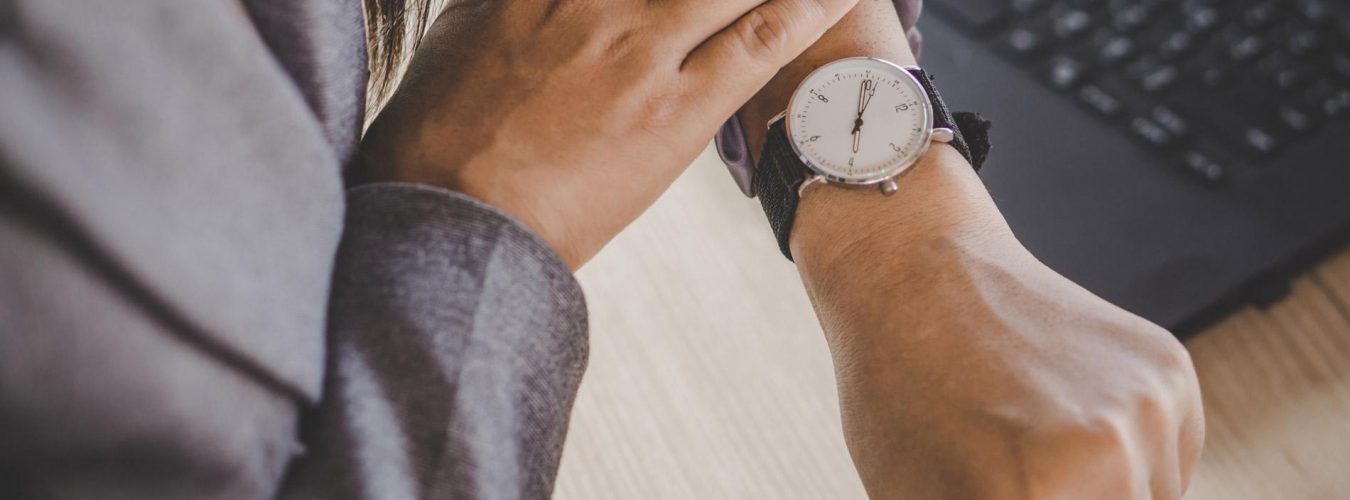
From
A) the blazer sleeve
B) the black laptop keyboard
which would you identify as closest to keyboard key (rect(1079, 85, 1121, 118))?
the black laptop keyboard

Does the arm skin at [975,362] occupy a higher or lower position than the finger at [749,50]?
lower

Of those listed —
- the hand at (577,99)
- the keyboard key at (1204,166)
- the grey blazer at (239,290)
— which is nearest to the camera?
the grey blazer at (239,290)

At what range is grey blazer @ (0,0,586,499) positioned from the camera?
0.83 ft

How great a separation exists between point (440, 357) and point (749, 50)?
253mm

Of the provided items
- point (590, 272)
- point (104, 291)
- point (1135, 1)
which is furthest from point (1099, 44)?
point (104, 291)

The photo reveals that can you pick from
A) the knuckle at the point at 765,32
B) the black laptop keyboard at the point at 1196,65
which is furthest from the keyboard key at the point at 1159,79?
the knuckle at the point at 765,32

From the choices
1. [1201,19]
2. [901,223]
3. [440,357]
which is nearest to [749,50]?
[901,223]

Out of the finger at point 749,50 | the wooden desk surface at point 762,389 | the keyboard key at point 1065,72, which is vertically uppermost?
the finger at point 749,50

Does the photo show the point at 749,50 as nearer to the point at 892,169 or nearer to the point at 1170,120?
the point at 892,169

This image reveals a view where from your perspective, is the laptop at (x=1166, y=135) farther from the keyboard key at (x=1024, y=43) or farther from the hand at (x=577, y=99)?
the hand at (x=577, y=99)

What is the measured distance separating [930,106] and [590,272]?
23 cm

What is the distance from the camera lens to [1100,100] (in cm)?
58

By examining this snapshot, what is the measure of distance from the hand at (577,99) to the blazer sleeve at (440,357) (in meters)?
0.07

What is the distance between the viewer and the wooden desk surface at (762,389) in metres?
0.47
